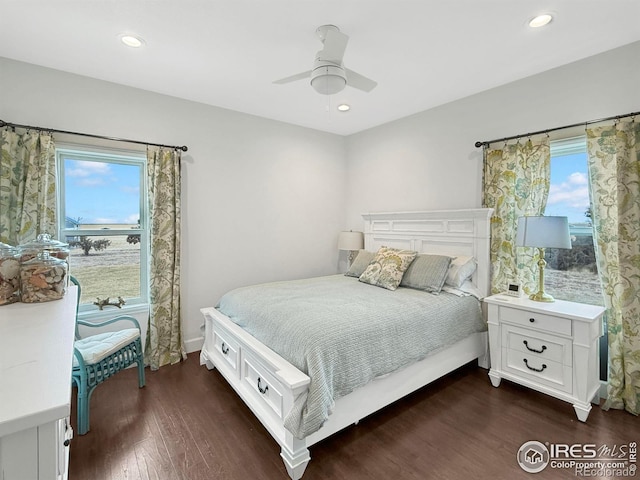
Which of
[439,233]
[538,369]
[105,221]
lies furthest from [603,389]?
[105,221]

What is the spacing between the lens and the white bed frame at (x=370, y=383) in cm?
179

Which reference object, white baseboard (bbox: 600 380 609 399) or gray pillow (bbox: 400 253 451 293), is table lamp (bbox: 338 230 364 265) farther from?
white baseboard (bbox: 600 380 609 399)

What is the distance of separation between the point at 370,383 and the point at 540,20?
2628mm

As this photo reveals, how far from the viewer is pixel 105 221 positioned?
302 centimetres

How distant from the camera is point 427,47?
2.32 metres

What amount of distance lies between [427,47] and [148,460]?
334 centimetres

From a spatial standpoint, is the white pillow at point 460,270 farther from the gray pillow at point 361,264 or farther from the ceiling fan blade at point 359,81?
the ceiling fan blade at point 359,81

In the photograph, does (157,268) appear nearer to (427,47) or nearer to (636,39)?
(427,47)

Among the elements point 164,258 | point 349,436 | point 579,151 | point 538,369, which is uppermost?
point 579,151

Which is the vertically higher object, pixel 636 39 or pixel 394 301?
pixel 636 39

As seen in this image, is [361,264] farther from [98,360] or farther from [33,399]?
[33,399]

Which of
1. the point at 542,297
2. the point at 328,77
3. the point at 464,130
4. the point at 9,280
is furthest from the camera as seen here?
the point at 464,130

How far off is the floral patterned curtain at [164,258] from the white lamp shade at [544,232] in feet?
10.3

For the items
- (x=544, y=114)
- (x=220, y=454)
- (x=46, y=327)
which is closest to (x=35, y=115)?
(x=46, y=327)
